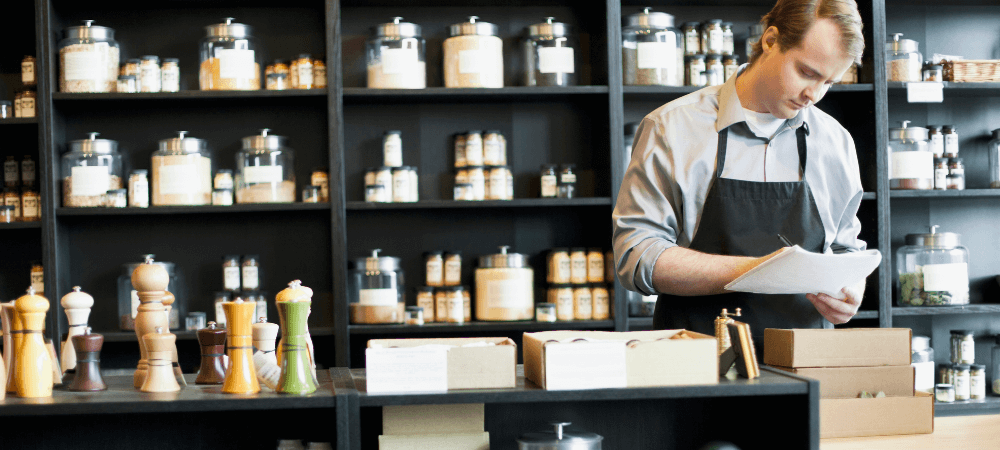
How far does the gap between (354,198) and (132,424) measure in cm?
172

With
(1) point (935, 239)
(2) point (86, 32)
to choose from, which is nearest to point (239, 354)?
(2) point (86, 32)

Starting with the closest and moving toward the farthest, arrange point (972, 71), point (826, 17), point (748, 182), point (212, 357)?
point (212, 357)
point (826, 17)
point (748, 182)
point (972, 71)

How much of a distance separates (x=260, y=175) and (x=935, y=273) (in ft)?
7.13

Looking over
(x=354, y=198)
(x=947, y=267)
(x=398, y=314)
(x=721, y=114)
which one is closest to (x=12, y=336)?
(x=721, y=114)

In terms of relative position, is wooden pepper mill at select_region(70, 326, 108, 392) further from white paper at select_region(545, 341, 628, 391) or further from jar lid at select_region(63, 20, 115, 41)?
jar lid at select_region(63, 20, 115, 41)

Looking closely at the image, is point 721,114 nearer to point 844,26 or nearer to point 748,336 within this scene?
point 844,26

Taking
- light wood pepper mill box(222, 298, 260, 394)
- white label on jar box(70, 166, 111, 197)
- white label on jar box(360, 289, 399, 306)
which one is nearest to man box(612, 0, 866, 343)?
light wood pepper mill box(222, 298, 260, 394)

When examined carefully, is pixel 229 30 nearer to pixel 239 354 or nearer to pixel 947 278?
pixel 239 354

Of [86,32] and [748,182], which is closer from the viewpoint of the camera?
[748,182]

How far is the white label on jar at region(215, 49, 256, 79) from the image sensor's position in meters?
2.62

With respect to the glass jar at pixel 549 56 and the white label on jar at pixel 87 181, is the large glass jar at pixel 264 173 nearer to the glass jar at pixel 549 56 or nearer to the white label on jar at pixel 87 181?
the white label on jar at pixel 87 181

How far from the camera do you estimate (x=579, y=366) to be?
1069 mm

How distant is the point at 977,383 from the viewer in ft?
9.07

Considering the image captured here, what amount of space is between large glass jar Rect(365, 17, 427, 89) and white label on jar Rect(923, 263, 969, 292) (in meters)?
1.74
